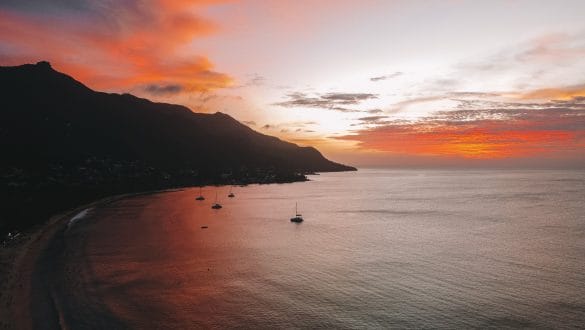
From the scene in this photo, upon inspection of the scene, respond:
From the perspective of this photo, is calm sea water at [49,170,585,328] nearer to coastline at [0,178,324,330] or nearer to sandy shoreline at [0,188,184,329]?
coastline at [0,178,324,330]

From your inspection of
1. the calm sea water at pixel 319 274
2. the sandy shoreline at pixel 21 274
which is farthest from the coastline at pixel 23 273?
the calm sea water at pixel 319 274

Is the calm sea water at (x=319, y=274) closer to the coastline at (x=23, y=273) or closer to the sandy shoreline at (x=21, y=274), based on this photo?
the coastline at (x=23, y=273)

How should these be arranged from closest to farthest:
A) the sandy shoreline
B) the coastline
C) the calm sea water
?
the sandy shoreline < the coastline < the calm sea water

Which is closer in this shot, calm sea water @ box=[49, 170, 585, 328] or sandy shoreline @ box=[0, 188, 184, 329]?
sandy shoreline @ box=[0, 188, 184, 329]

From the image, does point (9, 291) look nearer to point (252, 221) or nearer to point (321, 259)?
point (321, 259)

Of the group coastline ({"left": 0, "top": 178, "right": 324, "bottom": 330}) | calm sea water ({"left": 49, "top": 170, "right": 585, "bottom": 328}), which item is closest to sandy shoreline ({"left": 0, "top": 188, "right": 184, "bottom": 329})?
coastline ({"left": 0, "top": 178, "right": 324, "bottom": 330})

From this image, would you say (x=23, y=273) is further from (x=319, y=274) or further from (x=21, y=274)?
(x=319, y=274)
